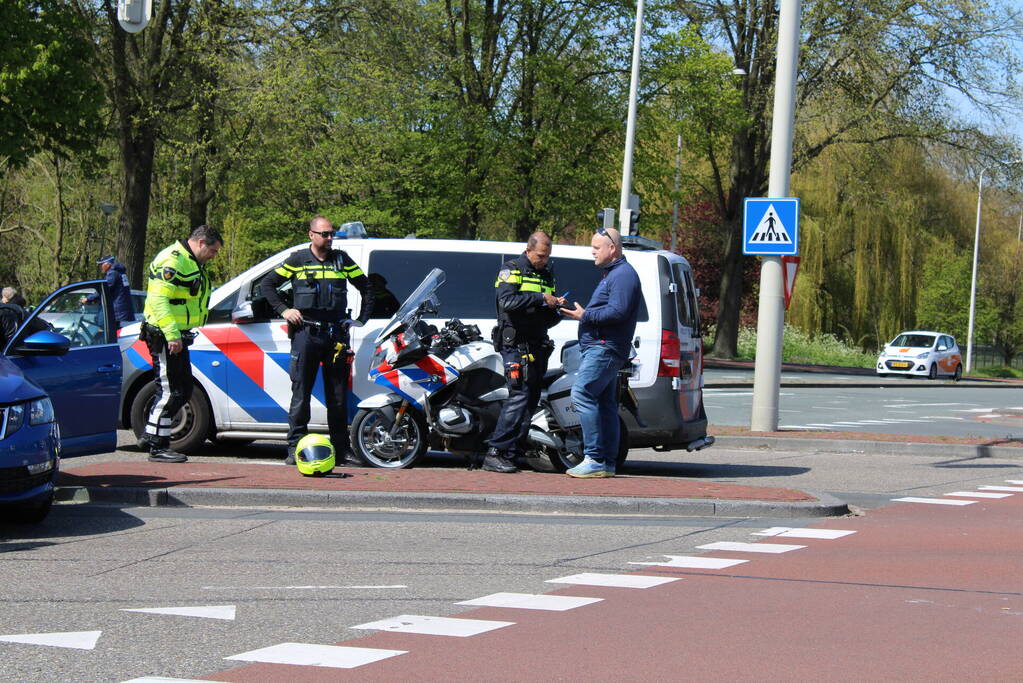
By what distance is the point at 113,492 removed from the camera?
30.4ft

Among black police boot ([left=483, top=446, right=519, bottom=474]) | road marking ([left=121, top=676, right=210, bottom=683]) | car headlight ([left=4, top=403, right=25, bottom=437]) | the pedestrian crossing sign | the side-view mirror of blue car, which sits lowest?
road marking ([left=121, top=676, right=210, bottom=683])

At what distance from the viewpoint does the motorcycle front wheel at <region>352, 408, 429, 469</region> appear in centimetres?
1138

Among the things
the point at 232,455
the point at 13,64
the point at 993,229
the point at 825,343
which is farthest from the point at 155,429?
the point at 993,229

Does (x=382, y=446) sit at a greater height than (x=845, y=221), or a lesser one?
lesser

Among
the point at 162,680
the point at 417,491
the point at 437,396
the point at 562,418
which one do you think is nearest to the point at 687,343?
the point at 562,418

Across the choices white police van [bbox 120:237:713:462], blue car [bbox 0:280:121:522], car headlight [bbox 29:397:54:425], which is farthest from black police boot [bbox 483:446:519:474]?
car headlight [bbox 29:397:54:425]

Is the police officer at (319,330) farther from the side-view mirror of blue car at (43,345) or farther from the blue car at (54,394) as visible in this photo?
the side-view mirror of blue car at (43,345)

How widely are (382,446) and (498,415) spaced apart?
1003 mm

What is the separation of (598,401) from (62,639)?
5785 millimetres

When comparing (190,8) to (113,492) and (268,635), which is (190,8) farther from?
(268,635)

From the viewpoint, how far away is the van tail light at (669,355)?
1172cm

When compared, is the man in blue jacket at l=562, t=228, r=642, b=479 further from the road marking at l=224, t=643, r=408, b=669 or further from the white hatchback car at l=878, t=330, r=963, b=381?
the white hatchback car at l=878, t=330, r=963, b=381

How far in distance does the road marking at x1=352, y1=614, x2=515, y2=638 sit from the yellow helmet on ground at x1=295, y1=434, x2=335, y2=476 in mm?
4245

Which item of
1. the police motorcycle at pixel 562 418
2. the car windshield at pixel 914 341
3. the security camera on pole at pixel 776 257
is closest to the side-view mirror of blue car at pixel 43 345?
the police motorcycle at pixel 562 418
